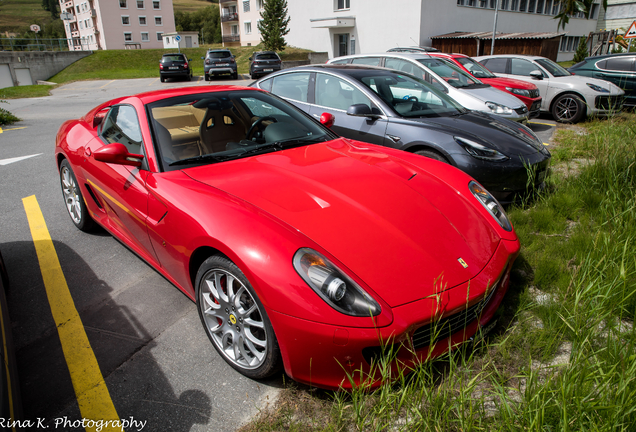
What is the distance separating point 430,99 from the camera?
5277mm

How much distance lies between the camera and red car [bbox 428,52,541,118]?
30.4 feet

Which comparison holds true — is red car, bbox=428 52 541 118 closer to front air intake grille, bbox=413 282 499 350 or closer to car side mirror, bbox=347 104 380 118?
car side mirror, bbox=347 104 380 118

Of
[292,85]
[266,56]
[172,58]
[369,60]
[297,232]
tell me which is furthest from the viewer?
[266,56]

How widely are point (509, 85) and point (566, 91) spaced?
1.36m

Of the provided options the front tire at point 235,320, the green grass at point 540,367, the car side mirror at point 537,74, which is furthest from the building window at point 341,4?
the front tire at point 235,320

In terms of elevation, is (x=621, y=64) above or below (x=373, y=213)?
above

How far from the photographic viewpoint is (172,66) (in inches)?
987

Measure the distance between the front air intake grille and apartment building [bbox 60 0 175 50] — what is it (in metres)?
74.9

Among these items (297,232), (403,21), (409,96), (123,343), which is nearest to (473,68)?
(409,96)

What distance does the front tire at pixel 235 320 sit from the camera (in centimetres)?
209

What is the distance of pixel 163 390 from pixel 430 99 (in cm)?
447

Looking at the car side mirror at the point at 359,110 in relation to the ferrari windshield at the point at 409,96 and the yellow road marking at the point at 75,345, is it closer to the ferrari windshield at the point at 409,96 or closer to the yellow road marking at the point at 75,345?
the ferrari windshield at the point at 409,96

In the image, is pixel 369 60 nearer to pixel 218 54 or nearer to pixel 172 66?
pixel 218 54

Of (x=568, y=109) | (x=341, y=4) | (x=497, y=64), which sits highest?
(x=341, y=4)
